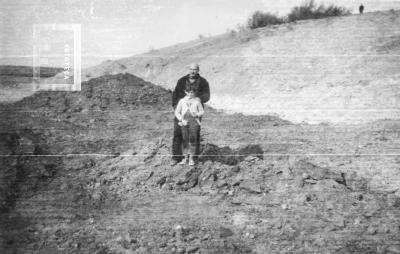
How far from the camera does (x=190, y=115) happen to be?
5.33 m

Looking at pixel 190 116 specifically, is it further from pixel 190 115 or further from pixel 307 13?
pixel 307 13

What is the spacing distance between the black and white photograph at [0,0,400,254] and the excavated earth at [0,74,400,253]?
2 centimetres

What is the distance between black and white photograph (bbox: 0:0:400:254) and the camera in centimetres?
455

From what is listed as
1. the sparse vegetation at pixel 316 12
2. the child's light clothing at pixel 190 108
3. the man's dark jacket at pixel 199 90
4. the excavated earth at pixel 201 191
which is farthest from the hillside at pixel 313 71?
the child's light clothing at pixel 190 108

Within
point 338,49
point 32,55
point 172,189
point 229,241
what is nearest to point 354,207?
point 229,241

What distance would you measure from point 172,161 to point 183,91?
3.43 ft

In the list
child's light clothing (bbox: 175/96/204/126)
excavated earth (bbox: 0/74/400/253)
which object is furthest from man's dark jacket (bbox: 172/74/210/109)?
excavated earth (bbox: 0/74/400/253)

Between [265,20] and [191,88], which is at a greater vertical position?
[265,20]

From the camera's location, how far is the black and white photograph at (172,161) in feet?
A: 14.9

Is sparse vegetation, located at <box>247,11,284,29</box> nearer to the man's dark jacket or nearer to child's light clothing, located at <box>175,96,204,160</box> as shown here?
the man's dark jacket

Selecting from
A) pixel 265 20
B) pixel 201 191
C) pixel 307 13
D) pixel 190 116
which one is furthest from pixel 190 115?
pixel 265 20

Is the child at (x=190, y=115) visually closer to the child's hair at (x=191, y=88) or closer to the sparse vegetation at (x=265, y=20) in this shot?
the child's hair at (x=191, y=88)

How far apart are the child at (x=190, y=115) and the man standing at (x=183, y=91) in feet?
0.23

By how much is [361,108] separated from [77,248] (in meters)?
6.77
